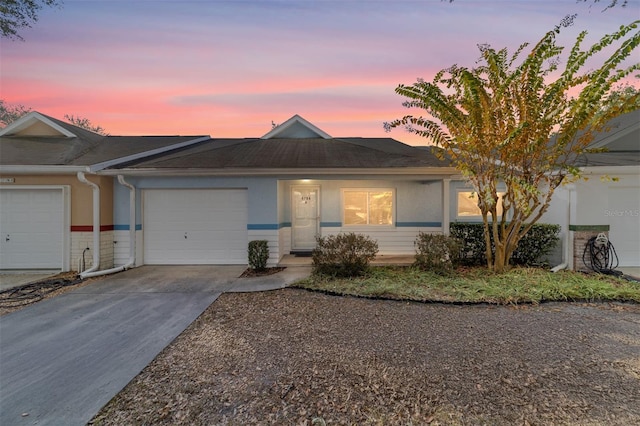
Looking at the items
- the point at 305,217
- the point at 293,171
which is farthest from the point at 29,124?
the point at 305,217

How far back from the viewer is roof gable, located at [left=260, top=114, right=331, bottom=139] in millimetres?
11656

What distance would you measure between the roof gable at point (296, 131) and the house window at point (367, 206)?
3097 millimetres

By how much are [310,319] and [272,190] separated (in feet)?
14.2

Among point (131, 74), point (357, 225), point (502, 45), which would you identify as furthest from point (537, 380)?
point (131, 74)

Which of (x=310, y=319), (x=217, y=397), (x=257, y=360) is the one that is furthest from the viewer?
(x=310, y=319)

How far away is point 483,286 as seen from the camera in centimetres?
562

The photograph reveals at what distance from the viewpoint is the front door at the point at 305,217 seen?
991 cm

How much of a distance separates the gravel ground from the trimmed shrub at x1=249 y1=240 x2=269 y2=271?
9.35 ft

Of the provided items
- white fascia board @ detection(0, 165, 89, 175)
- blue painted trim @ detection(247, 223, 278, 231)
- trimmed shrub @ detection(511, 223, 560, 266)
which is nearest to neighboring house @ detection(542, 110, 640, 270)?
trimmed shrub @ detection(511, 223, 560, 266)

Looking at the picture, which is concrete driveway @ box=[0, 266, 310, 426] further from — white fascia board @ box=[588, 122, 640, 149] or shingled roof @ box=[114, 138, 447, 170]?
white fascia board @ box=[588, 122, 640, 149]

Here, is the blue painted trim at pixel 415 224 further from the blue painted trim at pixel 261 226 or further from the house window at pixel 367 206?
the blue painted trim at pixel 261 226

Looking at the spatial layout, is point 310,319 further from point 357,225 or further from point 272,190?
point 357,225

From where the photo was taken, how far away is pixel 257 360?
10.4ft

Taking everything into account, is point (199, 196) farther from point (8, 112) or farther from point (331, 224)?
point (8, 112)
